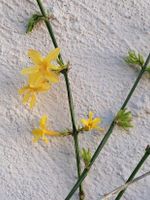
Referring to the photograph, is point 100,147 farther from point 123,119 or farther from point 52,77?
point 52,77

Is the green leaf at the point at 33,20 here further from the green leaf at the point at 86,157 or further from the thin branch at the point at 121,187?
the thin branch at the point at 121,187

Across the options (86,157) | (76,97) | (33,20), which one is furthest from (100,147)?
(33,20)

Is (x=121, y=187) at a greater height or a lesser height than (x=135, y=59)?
lesser

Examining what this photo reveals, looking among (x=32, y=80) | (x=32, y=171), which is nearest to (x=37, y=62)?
(x=32, y=80)

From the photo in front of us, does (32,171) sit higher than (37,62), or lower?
lower

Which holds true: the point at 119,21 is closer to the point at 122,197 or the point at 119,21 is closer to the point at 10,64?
the point at 10,64

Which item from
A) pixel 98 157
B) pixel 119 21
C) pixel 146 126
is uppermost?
pixel 119 21
